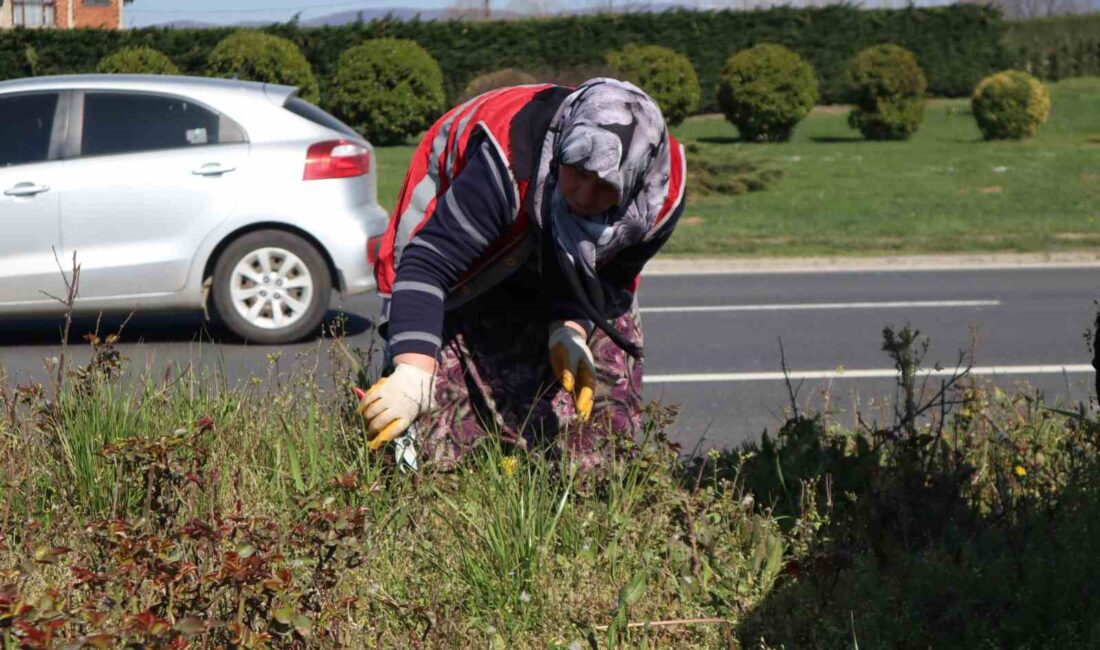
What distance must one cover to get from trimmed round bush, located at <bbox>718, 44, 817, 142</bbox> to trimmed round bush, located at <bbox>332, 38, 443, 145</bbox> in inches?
209

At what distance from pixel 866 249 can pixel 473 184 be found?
32.8ft

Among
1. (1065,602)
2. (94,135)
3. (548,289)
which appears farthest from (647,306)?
(1065,602)

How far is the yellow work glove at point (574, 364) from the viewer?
385 cm

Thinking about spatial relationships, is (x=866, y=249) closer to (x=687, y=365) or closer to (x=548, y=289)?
(x=687, y=365)

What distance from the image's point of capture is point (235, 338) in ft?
28.9

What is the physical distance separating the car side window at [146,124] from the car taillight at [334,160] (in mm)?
441

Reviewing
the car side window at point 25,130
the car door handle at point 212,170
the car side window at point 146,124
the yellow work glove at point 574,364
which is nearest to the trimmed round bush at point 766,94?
the car side window at point 146,124

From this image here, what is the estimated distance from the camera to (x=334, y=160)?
342 inches

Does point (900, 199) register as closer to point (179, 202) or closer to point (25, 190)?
point (179, 202)

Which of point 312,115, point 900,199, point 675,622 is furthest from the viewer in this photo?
point 900,199

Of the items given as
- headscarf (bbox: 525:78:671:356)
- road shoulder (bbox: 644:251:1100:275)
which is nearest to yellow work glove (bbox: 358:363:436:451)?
headscarf (bbox: 525:78:671:356)

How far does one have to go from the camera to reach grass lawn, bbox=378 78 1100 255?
1328 cm

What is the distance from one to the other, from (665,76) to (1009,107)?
6.37 m

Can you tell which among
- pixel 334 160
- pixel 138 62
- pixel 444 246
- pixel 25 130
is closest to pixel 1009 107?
pixel 138 62
